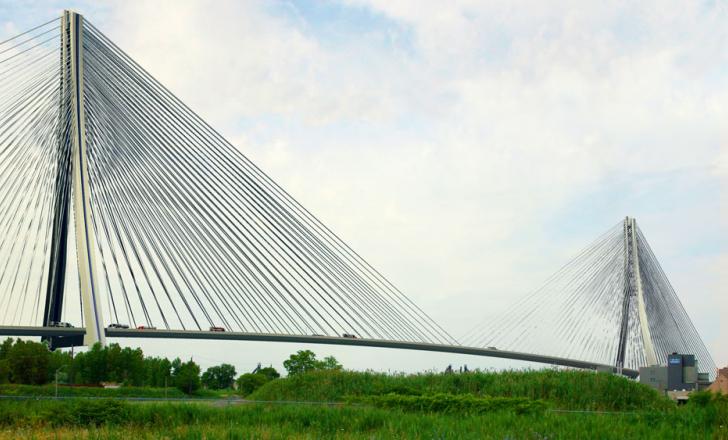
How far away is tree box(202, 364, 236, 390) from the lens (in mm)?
82875

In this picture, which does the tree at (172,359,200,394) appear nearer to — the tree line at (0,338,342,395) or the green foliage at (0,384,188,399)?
the tree line at (0,338,342,395)

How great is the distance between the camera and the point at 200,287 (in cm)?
3838

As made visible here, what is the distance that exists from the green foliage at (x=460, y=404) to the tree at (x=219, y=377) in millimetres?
61308

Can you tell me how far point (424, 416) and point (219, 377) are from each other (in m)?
67.4

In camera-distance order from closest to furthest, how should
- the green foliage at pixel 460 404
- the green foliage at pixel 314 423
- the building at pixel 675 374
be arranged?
the green foliage at pixel 314 423 → the green foliage at pixel 460 404 → the building at pixel 675 374

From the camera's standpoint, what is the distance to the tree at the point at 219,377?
82875mm

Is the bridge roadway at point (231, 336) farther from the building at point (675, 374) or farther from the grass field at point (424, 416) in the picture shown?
the building at point (675, 374)

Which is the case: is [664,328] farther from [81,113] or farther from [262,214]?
[81,113]

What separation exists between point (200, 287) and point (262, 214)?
533 centimetres

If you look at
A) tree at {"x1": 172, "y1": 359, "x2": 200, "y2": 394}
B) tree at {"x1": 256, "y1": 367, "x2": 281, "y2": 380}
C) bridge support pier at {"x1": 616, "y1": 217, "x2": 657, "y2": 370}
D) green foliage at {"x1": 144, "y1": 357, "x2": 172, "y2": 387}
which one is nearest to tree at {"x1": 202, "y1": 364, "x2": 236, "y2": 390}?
tree at {"x1": 256, "y1": 367, "x2": 281, "y2": 380}

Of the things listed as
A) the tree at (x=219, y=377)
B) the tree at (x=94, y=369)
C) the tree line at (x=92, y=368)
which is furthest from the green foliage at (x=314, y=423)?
the tree at (x=219, y=377)

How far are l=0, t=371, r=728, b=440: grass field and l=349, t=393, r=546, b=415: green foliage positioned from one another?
3 cm

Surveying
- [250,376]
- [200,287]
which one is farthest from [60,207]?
[250,376]

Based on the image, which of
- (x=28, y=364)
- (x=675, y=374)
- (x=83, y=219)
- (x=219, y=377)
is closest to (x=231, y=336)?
(x=83, y=219)
